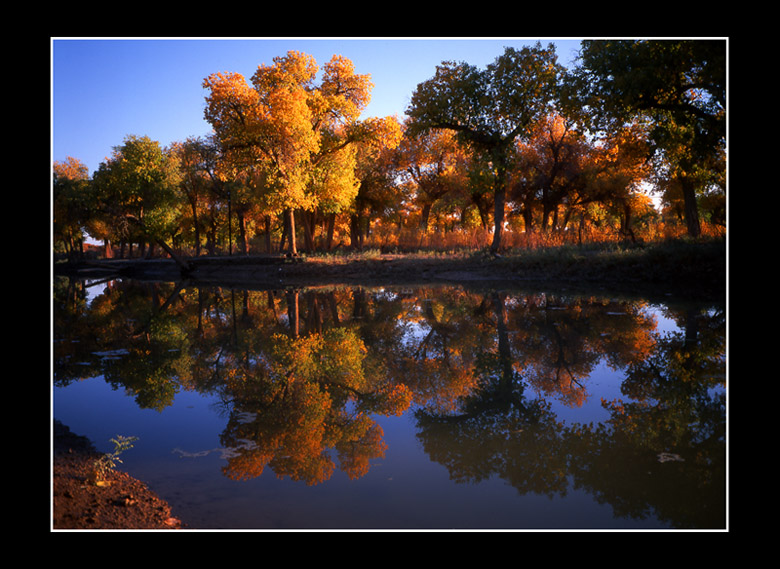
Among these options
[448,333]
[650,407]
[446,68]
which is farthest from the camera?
[446,68]

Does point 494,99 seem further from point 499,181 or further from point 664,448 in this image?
point 664,448

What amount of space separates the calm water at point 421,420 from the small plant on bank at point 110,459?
0.33ft

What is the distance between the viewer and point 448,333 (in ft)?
31.5

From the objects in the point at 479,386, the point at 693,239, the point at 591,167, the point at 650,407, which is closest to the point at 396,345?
the point at 479,386

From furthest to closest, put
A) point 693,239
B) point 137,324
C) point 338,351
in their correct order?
point 693,239, point 137,324, point 338,351

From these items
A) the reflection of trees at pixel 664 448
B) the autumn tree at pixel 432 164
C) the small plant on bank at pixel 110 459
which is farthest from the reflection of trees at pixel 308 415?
the autumn tree at pixel 432 164

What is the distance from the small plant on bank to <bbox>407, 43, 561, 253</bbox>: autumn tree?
20834 millimetres

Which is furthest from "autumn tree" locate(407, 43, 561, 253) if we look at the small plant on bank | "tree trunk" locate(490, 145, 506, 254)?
the small plant on bank

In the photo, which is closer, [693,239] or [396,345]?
[396,345]

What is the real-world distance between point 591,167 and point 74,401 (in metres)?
32.3

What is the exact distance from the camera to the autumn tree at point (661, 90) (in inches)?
587

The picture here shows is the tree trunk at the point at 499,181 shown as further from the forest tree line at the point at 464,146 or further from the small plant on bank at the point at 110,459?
the small plant on bank at the point at 110,459
